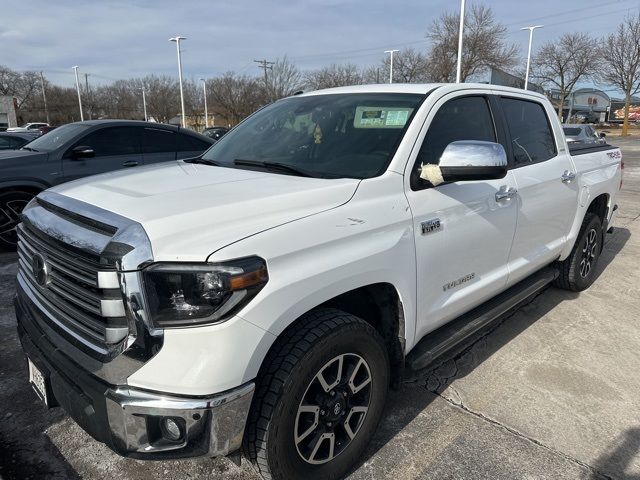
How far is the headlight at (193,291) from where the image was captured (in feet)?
5.79

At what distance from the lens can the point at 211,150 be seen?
3514 millimetres

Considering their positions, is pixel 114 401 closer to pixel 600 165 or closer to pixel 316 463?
pixel 316 463

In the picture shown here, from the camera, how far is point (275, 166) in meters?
2.83

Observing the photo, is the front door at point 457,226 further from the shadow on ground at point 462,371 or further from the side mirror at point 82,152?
the side mirror at point 82,152

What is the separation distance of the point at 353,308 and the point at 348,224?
1.84ft

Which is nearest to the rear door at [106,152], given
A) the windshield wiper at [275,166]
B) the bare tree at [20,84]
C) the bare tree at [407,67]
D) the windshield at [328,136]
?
the windshield at [328,136]

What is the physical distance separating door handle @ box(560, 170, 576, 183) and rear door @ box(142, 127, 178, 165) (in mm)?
5239

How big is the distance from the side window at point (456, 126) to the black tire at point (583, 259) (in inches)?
76.8

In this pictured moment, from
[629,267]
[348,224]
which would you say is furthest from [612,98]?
[348,224]

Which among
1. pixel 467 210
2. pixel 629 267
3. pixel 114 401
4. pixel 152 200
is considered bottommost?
pixel 629 267

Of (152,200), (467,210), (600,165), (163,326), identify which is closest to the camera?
(163,326)

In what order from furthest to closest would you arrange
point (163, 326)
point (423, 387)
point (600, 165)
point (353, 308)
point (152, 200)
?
point (600, 165) → point (423, 387) → point (353, 308) → point (152, 200) → point (163, 326)

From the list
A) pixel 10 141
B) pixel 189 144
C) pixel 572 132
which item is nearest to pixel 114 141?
pixel 189 144

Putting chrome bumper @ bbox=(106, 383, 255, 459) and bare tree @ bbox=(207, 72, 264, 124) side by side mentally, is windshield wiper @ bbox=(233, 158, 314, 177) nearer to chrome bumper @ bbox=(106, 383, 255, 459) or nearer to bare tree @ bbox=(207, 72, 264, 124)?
chrome bumper @ bbox=(106, 383, 255, 459)
